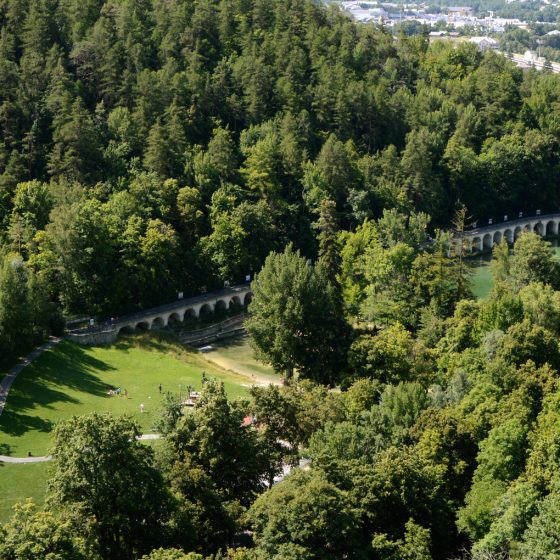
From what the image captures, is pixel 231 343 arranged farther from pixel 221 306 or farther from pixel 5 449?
pixel 5 449

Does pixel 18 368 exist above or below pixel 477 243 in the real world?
below

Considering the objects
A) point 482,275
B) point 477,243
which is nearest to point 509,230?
point 477,243

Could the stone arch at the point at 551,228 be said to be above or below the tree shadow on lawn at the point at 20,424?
above

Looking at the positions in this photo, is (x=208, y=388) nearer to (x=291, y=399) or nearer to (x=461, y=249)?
(x=291, y=399)

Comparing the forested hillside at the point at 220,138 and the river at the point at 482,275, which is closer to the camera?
the forested hillside at the point at 220,138

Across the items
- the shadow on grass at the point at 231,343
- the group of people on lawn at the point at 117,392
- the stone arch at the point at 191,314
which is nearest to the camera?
the group of people on lawn at the point at 117,392

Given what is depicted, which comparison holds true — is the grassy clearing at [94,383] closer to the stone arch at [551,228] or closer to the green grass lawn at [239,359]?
the green grass lawn at [239,359]

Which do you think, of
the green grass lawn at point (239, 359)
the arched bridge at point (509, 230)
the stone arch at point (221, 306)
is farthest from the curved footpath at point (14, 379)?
the arched bridge at point (509, 230)
